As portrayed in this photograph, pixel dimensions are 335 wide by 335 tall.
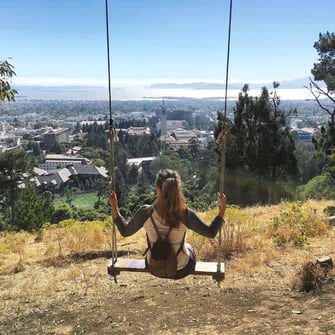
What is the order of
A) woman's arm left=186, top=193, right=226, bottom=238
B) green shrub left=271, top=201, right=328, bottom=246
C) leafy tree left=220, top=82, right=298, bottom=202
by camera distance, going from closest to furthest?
woman's arm left=186, top=193, right=226, bottom=238, green shrub left=271, top=201, right=328, bottom=246, leafy tree left=220, top=82, right=298, bottom=202

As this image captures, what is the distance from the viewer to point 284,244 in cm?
686

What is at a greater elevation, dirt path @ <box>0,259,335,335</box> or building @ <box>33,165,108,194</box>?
dirt path @ <box>0,259,335,335</box>

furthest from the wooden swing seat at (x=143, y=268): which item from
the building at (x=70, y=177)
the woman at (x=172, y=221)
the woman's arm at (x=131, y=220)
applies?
the building at (x=70, y=177)

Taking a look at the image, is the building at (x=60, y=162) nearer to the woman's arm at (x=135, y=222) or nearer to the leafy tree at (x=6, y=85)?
the leafy tree at (x=6, y=85)

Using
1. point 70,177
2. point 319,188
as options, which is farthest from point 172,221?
point 70,177

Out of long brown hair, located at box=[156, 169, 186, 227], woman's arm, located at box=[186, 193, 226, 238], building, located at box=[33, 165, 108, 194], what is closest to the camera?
long brown hair, located at box=[156, 169, 186, 227]

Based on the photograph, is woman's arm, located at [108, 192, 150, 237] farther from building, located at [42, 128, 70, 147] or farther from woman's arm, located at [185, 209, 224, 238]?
building, located at [42, 128, 70, 147]

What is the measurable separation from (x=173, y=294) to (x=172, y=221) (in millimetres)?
2231

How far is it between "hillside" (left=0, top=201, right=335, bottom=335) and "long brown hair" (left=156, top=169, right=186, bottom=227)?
5.16ft

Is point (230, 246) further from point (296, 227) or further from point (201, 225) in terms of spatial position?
point (201, 225)

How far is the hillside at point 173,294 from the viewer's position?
167 inches

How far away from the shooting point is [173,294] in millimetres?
5098

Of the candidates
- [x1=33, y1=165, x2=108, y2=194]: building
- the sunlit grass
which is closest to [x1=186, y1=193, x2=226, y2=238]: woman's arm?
the sunlit grass

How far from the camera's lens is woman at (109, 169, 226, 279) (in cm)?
310
